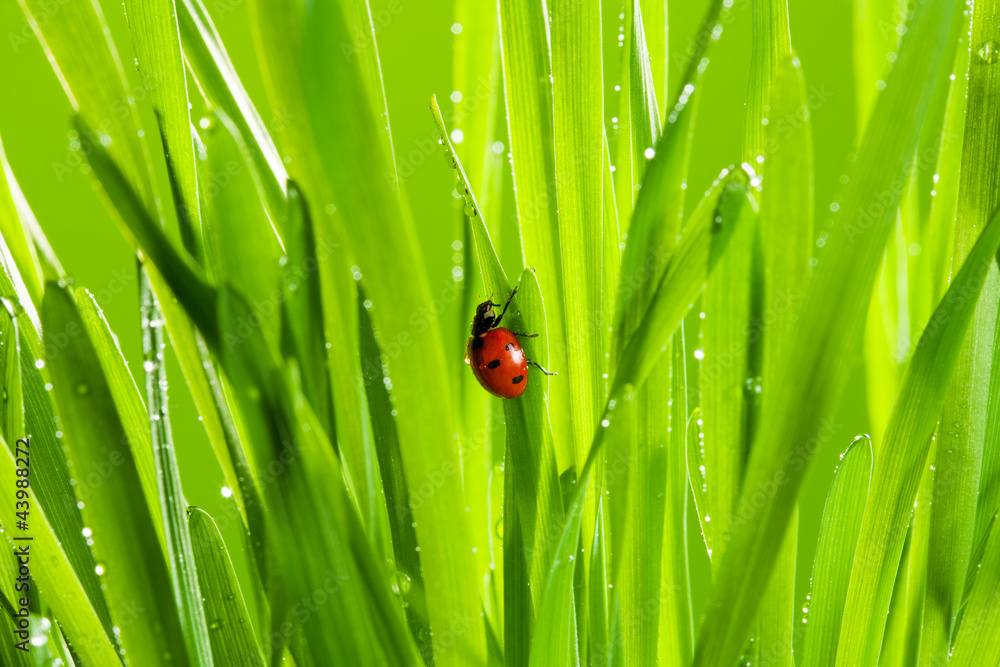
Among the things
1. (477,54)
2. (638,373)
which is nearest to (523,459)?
(638,373)

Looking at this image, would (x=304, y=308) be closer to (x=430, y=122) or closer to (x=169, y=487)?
(x=169, y=487)

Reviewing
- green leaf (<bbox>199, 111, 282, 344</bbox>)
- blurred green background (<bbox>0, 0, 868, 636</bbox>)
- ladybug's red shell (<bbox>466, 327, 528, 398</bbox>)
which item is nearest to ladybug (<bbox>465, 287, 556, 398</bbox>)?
ladybug's red shell (<bbox>466, 327, 528, 398</bbox>)

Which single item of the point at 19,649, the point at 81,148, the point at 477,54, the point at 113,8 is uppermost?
the point at 113,8

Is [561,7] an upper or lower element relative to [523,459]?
upper

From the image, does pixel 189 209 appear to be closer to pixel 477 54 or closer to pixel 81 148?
pixel 81 148

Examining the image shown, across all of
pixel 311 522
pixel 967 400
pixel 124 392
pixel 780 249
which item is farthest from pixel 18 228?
pixel 967 400

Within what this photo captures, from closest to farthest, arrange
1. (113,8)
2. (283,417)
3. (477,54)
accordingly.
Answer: (283,417) < (477,54) < (113,8)

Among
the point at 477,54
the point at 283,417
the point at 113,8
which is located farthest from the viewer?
the point at 113,8

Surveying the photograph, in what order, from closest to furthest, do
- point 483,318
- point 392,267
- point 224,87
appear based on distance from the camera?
point 392,267 → point 224,87 → point 483,318
